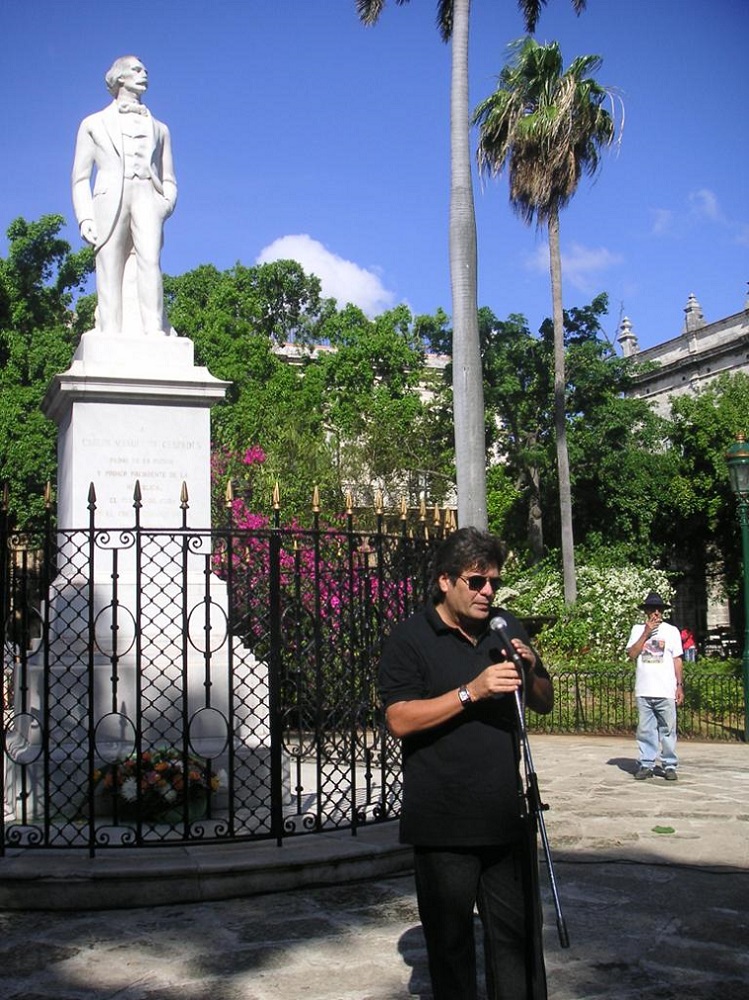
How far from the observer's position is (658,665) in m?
10.4

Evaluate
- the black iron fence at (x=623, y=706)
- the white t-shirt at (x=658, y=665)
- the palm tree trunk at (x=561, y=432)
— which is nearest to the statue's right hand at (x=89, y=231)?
the white t-shirt at (x=658, y=665)

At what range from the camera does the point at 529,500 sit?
1463 inches

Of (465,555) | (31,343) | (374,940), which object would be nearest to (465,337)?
(374,940)

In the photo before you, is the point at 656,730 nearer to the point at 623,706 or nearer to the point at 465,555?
the point at 623,706

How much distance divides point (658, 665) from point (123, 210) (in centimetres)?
655

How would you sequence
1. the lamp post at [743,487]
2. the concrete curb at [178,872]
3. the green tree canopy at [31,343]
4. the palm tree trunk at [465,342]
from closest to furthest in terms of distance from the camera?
the concrete curb at [178,872]
the palm tree trunk at [465,342]
the lamp post at [743,487]
the green tree canopy at [31,343]

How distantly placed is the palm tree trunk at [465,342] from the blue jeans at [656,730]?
11.9ft

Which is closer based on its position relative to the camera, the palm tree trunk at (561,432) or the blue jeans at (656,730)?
the blue jeans at (656,730)

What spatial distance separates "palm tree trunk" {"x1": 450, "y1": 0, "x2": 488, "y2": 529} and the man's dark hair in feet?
30.6

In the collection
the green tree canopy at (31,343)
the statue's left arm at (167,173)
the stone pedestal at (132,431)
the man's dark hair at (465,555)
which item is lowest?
the man's dark hair at (465,555)

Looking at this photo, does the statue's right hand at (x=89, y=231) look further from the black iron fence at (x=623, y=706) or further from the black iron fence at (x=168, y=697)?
the black iron fence at (x=623, y=706)

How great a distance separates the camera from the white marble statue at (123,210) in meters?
9.09

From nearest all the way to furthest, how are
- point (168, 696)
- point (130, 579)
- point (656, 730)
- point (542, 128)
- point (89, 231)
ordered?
1. point (168, 696)
2. point (130, 579)
3. point (89, 231)
4. point (656, 730)
5. point (542, 128)

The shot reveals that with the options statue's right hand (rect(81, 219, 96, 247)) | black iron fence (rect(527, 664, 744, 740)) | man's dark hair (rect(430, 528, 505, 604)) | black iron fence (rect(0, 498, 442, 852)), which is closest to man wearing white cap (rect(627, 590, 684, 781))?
black iron fence (rect(0, 498, 442, 852))
